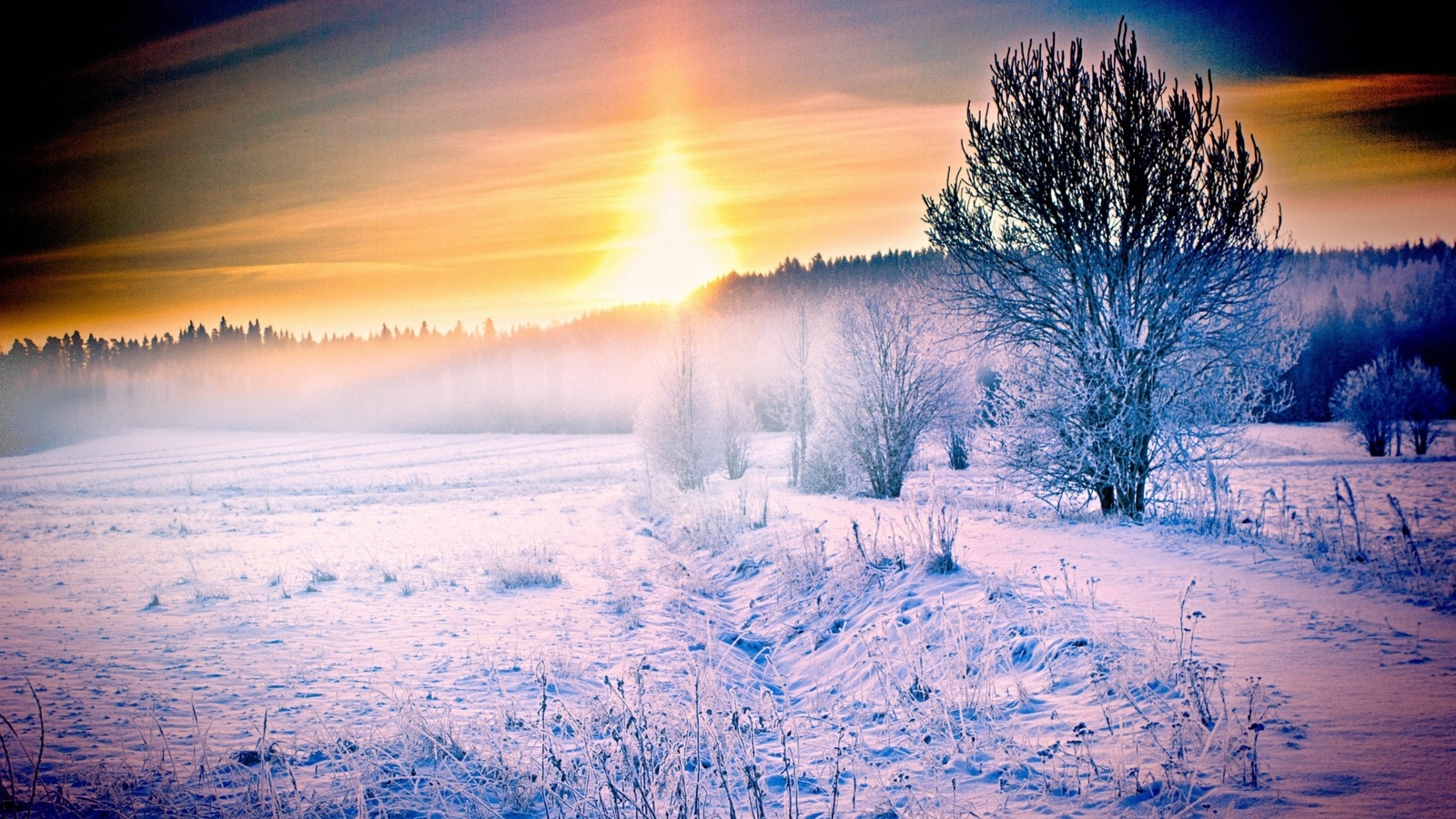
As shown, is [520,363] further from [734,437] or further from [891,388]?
[891,388]

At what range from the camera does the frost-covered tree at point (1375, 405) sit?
2959 cm

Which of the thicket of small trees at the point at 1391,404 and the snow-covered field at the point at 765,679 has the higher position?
the thicket of small trees at the point at 1391,404

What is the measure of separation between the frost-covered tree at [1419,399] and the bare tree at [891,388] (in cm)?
2523

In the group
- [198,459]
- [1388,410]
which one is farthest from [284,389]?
[1388,410]

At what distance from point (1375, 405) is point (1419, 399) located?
1602 millimetres

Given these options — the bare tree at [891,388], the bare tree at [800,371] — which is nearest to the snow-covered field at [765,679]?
the bare tree at [891,388]

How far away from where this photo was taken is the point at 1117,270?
429 inches

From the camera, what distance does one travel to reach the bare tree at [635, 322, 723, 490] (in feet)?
94.2

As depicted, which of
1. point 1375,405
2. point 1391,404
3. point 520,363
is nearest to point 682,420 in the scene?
point 1375,405

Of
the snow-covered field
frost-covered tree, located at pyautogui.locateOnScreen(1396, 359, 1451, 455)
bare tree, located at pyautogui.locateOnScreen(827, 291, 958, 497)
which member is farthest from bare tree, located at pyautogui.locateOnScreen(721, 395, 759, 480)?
frost-covered tree, located at pyautogui.locateOnScreen(1396, 359, 1451, 455)

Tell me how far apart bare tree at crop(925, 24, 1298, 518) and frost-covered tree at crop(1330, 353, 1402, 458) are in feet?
87.7

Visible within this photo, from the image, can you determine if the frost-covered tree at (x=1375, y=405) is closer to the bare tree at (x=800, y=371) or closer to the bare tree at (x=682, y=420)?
the bare tree at (x=800, y=371)

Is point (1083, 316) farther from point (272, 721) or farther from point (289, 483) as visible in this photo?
point (289, 483)

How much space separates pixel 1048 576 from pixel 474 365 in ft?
347
